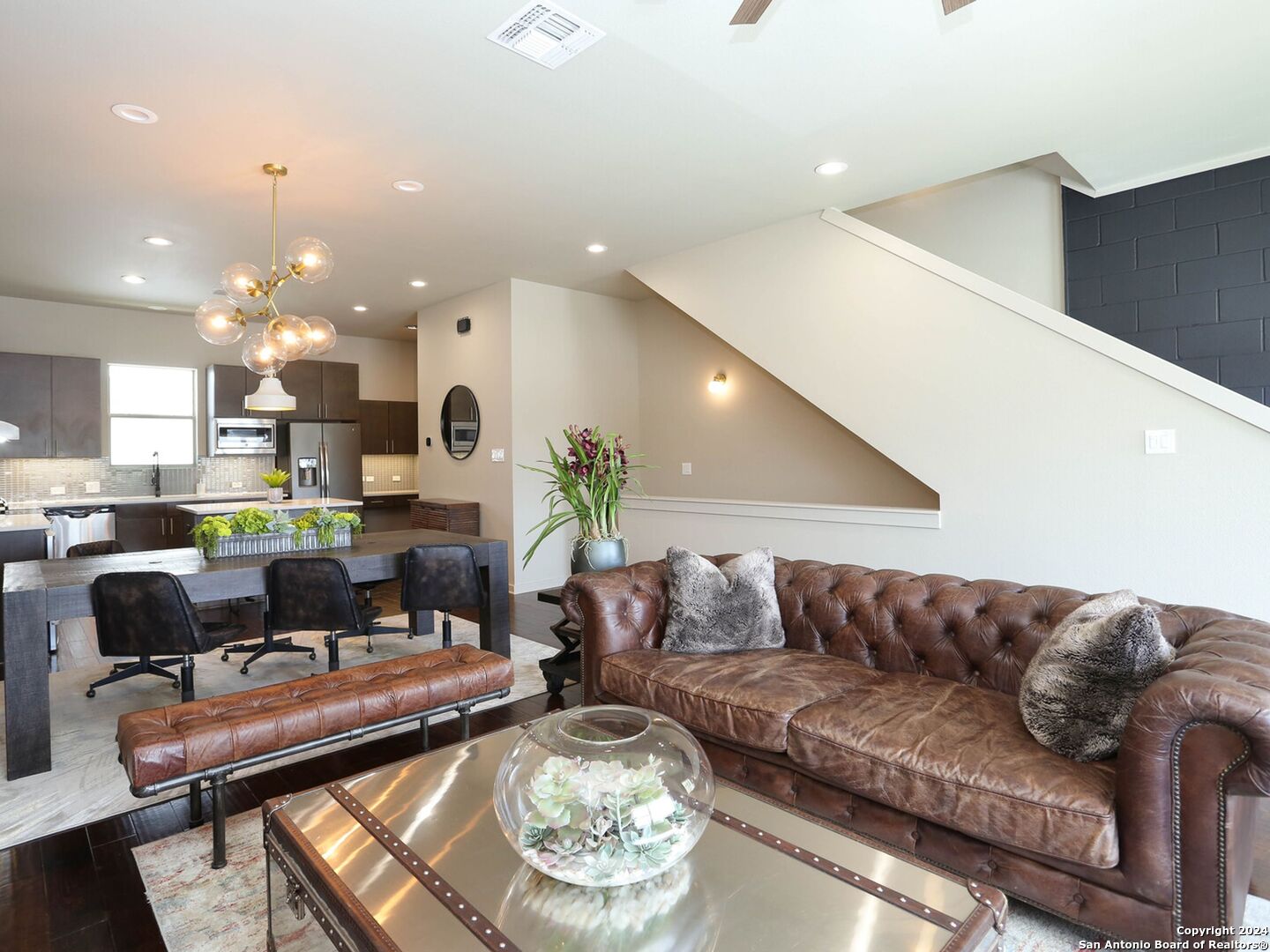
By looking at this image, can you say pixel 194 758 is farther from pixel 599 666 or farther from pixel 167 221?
pixel 167 221

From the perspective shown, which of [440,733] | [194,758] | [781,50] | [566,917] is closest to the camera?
[566,917]

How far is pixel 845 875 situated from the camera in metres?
1.46

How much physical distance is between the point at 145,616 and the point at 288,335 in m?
1.71

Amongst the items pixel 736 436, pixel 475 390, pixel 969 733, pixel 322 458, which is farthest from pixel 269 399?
pixel 969 733

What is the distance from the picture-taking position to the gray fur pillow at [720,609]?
295 centimetres

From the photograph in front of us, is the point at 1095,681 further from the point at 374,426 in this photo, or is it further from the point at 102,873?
the point at 374,426

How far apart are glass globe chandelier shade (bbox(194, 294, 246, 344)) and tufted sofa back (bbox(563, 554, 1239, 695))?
281 centimetres

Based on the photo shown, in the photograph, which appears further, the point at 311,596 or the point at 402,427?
the point at 402,427

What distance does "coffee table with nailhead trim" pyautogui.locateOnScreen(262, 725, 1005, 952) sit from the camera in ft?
4.23

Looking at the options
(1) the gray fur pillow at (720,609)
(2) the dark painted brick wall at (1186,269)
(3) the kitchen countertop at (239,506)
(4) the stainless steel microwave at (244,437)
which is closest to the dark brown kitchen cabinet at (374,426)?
(4) the stainless steel microwave at (244,437)

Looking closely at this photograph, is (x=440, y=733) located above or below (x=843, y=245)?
below

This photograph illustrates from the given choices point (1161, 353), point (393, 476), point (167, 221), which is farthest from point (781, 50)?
point (393, 476)

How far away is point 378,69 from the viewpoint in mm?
3062

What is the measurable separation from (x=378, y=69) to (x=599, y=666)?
2.71m
